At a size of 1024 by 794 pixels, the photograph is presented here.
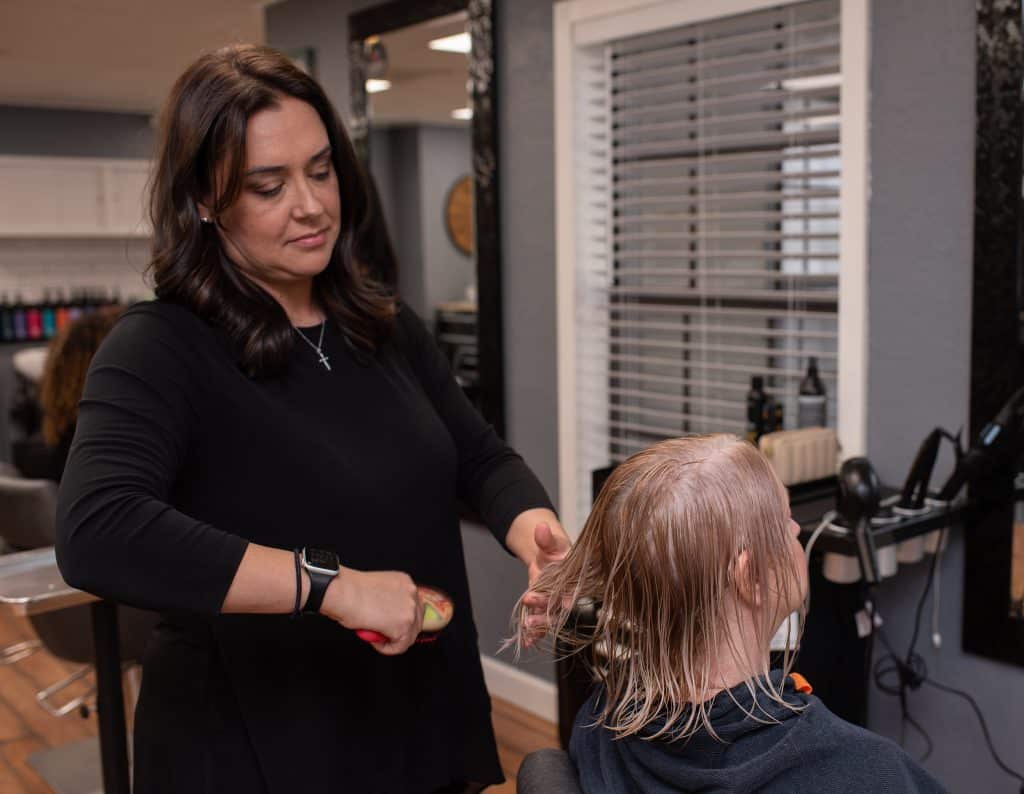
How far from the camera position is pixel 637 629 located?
3.73ft

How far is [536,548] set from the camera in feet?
4.74

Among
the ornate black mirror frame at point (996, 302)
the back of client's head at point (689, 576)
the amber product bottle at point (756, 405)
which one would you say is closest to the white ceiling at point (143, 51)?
the amber product bottle at point (756, 405)

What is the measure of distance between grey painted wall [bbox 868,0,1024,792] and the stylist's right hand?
1407mm

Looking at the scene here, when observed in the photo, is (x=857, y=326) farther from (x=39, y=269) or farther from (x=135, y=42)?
(x=39, y=269)

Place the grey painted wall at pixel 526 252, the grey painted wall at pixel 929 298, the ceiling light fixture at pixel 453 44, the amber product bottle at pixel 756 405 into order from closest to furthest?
the grey painted wall at pixel 929 298, the amber product bottle at pixel 756 405, the grey painted wall at pixel 526 252, the ceiling light fixture at pixel 453 44

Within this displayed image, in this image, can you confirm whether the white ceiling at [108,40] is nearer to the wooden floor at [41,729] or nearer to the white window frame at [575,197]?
the white window frame at [575,197]

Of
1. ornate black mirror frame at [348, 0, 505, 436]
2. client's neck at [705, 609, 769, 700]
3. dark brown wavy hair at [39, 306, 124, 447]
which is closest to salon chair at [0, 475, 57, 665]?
dark brown wavy hair at [39, 306, 124, 447]

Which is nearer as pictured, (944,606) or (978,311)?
(978,311)

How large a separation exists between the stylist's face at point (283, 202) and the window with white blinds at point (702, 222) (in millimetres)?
1406

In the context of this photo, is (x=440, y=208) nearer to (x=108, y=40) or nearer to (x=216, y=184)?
(x=108, y=40)

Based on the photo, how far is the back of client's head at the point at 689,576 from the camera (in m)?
1.09

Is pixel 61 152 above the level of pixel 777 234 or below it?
above

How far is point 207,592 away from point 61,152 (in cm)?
682

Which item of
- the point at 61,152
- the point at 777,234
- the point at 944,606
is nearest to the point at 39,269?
the point at 61,152
